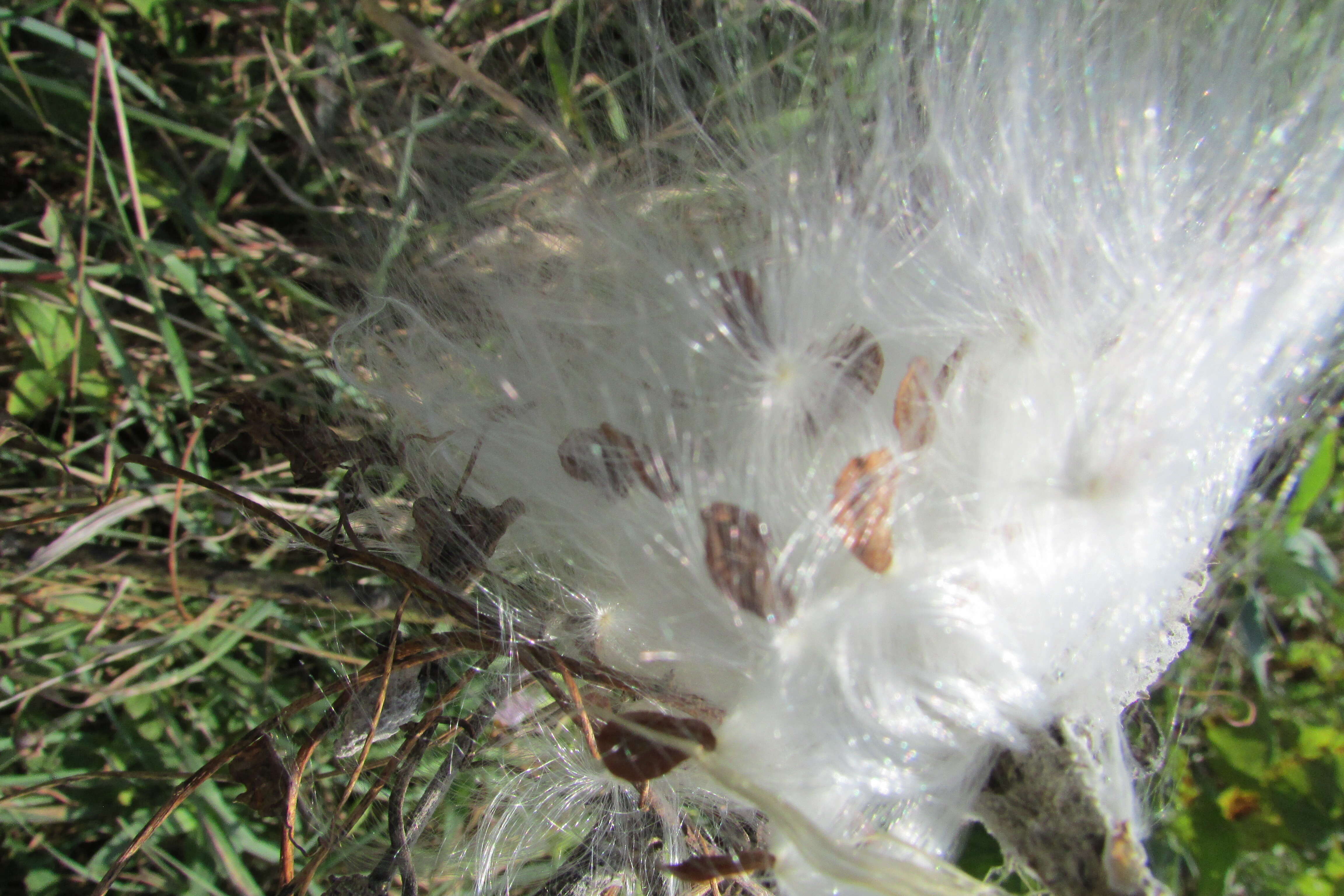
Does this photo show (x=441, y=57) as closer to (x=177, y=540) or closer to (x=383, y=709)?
(x=383, y=709)

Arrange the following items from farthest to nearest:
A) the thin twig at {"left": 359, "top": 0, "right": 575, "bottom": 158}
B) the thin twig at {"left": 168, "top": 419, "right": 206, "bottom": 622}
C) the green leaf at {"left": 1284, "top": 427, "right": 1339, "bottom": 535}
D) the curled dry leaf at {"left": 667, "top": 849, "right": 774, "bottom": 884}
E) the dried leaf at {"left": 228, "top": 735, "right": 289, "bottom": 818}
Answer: the green leaf at {"left": 1284, "top": 427, "right": 1339, "bottom": 535} < the thin twig at {"left": 168, "top": 419, "right": 206, "bottom": 622} < the dried leaf at {"left": 228, "top": 735, "right": 289, "bottom": 818} < the thin twig at {"left": 359, "top": 0, "right": 575, "bottom": 158} < the curled dry leaf at {"left": 667, "top": 849, "right": 774, "bottom": 884}

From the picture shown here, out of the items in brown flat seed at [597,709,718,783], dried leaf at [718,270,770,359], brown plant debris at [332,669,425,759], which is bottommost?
brown plant debris at [332,669,425,759]

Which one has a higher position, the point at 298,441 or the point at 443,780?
the point at 298,441

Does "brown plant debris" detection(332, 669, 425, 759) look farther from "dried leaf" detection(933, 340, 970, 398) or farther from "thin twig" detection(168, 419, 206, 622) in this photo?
"dried leaf" detection(933, 340, 970, 398)

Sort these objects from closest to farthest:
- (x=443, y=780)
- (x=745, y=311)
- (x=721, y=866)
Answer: (x=721, y=866), (x=745, y=311), (x=443, y=780)

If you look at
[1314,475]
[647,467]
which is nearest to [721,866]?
[647,467]

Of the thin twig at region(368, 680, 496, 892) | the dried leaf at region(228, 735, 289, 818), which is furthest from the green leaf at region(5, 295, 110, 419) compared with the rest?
the thin twig at region(368, 680, 496, 892)

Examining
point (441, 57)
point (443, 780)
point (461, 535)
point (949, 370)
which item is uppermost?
point (441, 57)
